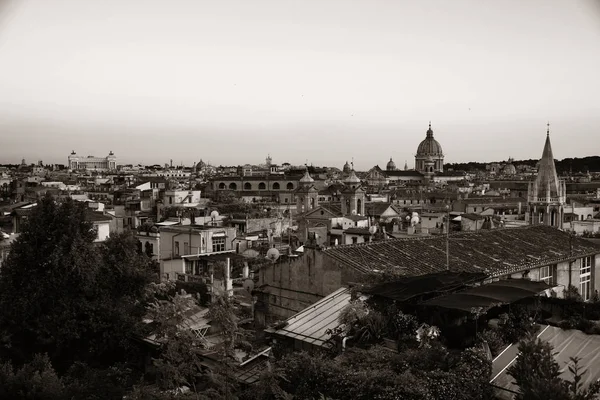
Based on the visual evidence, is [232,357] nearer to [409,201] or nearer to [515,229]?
[515,229]

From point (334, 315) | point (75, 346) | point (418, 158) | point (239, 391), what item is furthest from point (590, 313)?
point (418, 158)

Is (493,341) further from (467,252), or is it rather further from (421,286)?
(467,252)

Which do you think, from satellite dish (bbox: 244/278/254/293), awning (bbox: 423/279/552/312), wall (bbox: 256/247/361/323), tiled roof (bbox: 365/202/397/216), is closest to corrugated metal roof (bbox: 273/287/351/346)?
wall (bbox: 256/247/361/323)

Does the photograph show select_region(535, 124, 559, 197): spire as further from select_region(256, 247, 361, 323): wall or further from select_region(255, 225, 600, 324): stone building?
select_region(256, 247, 361, 323): wall

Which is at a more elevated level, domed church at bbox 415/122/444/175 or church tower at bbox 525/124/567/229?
domed church at bbox 415/122/444/175

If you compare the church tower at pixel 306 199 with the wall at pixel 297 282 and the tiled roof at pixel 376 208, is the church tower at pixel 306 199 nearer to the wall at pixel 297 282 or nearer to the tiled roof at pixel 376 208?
the tiled roof at pixel 376 208

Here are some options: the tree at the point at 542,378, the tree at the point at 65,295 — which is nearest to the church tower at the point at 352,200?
the tree at the point at 65,295
